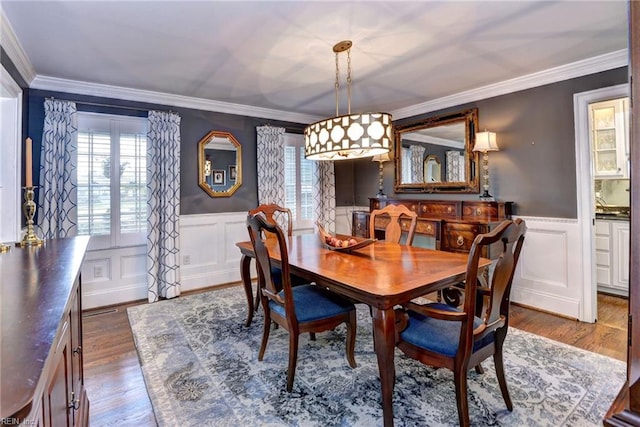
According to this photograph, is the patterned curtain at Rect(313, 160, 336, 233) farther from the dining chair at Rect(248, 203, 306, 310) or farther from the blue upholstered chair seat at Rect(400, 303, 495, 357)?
the blue upholstered chair seat at Rect(400, 303, 495, 357)

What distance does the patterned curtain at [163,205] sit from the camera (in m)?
3.65

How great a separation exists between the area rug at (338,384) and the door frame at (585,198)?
2.65 feet

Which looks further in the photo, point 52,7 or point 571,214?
point 571,214

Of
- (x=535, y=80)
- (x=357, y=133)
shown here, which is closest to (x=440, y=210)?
(x=535, y=80)

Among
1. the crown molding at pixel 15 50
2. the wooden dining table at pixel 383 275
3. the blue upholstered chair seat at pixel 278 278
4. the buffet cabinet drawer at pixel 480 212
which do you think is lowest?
the blue upholstered chair seat at pixel 278 278

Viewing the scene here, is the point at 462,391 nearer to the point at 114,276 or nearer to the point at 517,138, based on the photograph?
the point at 517,138

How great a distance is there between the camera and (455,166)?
395cm

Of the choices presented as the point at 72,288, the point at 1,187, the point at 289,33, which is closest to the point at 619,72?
the point at 289,33

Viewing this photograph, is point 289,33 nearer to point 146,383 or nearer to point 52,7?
point 52,7

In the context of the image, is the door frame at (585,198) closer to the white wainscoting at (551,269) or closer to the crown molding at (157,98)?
the white wainscoting at (551,269)

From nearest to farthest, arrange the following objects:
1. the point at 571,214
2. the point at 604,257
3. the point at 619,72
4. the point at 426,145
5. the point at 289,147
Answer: the point at 619,72
the point at 571,214
the point at 604,257
the point at 426,145
the point at 289,147

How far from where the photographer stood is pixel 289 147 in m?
4.84

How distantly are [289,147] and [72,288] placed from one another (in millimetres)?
4045

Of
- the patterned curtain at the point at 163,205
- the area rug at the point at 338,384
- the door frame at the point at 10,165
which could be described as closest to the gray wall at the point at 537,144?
the area rug at the point at 338,384
